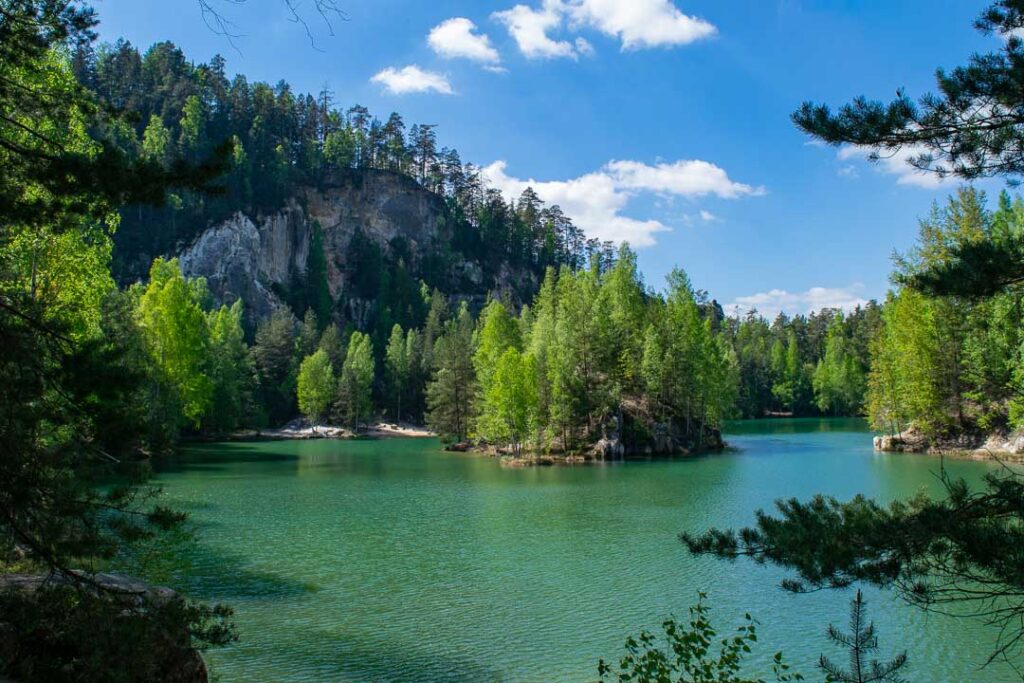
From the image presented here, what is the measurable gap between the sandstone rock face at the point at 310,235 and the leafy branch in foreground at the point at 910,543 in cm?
8562

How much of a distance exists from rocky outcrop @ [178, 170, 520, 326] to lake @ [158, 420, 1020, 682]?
184 feet

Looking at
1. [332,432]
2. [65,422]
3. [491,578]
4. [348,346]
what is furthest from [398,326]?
[65,422]

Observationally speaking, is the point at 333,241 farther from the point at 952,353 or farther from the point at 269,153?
the point at 952,353

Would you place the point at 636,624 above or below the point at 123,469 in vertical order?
below

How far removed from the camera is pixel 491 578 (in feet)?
52.0

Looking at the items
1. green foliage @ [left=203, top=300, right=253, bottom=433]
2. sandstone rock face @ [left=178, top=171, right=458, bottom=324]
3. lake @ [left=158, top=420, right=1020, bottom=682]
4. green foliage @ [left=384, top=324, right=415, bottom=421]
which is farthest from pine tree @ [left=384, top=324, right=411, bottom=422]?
lake @ [left=158, top=420, right=1020, bottom=682]

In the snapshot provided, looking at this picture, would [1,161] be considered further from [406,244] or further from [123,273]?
[406,244]

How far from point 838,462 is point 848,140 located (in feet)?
123

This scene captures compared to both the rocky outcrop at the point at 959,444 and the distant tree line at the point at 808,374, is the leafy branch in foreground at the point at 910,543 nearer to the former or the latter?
the rocky outcrop at the point at 959,444

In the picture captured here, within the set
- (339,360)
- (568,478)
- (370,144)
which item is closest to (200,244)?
(339,360)

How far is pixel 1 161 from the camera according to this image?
6.12 m

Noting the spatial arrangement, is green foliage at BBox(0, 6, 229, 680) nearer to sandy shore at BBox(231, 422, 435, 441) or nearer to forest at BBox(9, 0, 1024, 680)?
forest at BBox(9, 0, 1024, 680)

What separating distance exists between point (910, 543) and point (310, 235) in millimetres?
97820

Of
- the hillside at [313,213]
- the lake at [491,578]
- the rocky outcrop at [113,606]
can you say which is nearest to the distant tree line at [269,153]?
the hillside at [313,213]
